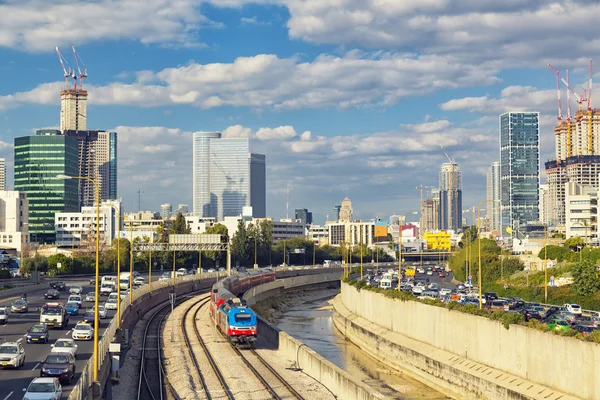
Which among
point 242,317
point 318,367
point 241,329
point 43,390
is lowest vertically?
point 318,367

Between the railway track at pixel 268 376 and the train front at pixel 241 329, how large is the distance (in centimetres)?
75

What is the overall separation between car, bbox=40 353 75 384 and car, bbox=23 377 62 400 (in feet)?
17.3

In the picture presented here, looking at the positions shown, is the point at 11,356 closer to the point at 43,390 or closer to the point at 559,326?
the point at 43,390

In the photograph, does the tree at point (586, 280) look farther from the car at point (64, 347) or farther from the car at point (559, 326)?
the car at point (64, 347)

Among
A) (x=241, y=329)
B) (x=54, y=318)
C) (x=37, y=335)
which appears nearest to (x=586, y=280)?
(x=241, y=329)

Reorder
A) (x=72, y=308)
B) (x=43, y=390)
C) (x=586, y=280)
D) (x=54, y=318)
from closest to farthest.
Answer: (x=43, y=390) < (x=54, y=318) < (x=72, y=308) < (x=586, y=280)

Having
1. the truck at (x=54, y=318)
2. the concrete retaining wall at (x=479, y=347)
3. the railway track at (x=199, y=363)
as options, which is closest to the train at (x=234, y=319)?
the railway track at (x=199, y=363)

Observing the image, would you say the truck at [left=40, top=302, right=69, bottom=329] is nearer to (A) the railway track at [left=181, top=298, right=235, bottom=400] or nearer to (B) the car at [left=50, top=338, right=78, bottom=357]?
(A) the railway track at [left=181, top=298, right=235, bottom=400]

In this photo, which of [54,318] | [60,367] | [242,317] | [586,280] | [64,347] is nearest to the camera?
[60,367]

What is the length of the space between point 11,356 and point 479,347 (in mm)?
26101

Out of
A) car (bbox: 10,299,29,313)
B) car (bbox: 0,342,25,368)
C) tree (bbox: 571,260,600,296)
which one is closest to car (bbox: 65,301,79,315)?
car (bbox: 10,299,29,313)

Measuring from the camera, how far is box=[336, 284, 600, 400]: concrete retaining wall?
35969 millimetres

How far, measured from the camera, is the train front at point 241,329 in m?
58.7

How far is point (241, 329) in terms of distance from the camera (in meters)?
58.7
